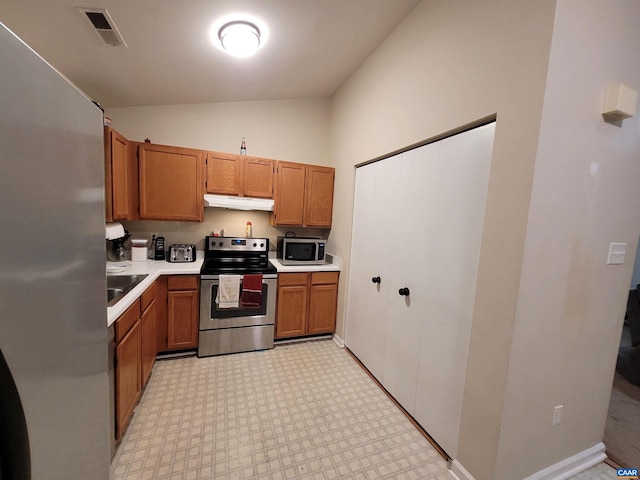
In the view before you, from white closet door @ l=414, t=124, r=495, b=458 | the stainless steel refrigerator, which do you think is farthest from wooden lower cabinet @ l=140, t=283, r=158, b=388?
white closet door @ l=414, t=124, r=495, b=458

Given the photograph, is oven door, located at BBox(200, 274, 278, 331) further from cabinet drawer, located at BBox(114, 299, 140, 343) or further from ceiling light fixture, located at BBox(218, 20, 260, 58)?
ceiling light fixture, located at BBox(218, 20, 260, 58)

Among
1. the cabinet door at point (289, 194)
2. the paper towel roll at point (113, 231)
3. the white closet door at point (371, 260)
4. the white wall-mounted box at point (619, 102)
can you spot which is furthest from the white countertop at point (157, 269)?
the white wall-mounted box at point (619, 102)

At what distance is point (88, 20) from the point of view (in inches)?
62.8

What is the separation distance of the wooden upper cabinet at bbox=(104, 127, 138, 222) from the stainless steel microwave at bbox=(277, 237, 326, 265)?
1.56 meters

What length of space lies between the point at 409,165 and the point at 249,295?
190cm

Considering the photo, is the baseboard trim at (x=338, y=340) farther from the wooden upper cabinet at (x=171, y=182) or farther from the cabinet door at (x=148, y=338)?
the wooden upper cabinet at (x=171, y=182)

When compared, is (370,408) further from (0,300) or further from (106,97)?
(106,97)

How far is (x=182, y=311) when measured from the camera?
2.58 metres

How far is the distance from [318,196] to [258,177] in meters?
A: 0.75

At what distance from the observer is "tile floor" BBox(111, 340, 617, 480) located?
1.54 metres

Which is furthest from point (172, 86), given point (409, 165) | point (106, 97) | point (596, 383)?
point (596, 383)

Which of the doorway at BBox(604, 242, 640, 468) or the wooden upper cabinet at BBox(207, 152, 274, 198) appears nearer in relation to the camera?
the doorway at BBox(604, 242, 640, 468)

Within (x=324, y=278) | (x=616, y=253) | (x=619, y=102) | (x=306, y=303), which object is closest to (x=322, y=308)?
(x=306, y=303)

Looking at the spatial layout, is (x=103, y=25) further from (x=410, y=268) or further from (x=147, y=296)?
(x=410, y=268)
